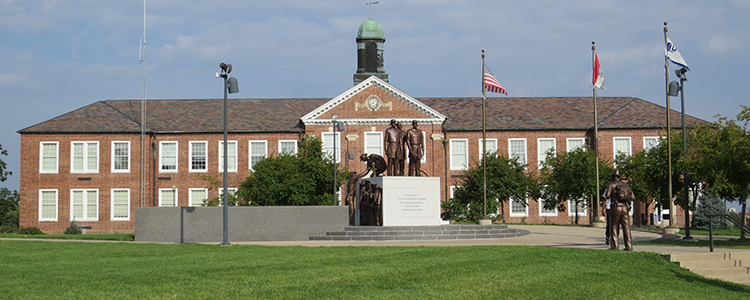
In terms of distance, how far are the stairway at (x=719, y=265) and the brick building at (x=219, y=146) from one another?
1409 inches

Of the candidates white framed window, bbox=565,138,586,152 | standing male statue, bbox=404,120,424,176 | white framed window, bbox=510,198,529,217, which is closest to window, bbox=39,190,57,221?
white framed window, bbox=510,198,529,217

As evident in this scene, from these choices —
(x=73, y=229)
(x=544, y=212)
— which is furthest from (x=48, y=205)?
(x=544, y=212)

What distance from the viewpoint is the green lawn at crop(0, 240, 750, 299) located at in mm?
12891

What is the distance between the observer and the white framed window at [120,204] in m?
54.5

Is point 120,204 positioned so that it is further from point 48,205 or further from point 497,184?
point 497,184

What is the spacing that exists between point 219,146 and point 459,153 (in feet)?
57.1

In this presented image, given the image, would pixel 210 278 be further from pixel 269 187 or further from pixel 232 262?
pixel 269 187

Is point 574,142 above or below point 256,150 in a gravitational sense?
above

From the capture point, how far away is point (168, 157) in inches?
2208

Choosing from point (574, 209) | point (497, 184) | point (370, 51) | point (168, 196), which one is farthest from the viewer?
point (370, 51)

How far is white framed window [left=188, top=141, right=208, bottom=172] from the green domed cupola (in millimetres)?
13699

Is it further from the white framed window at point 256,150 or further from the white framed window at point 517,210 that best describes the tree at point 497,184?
the white framed window at point 256,150

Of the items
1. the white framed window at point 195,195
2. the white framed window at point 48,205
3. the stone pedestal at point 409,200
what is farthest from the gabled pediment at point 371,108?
the stone pedestal at point 409,200

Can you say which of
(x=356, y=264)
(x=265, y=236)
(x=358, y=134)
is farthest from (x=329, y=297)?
(x=358, y=134)
